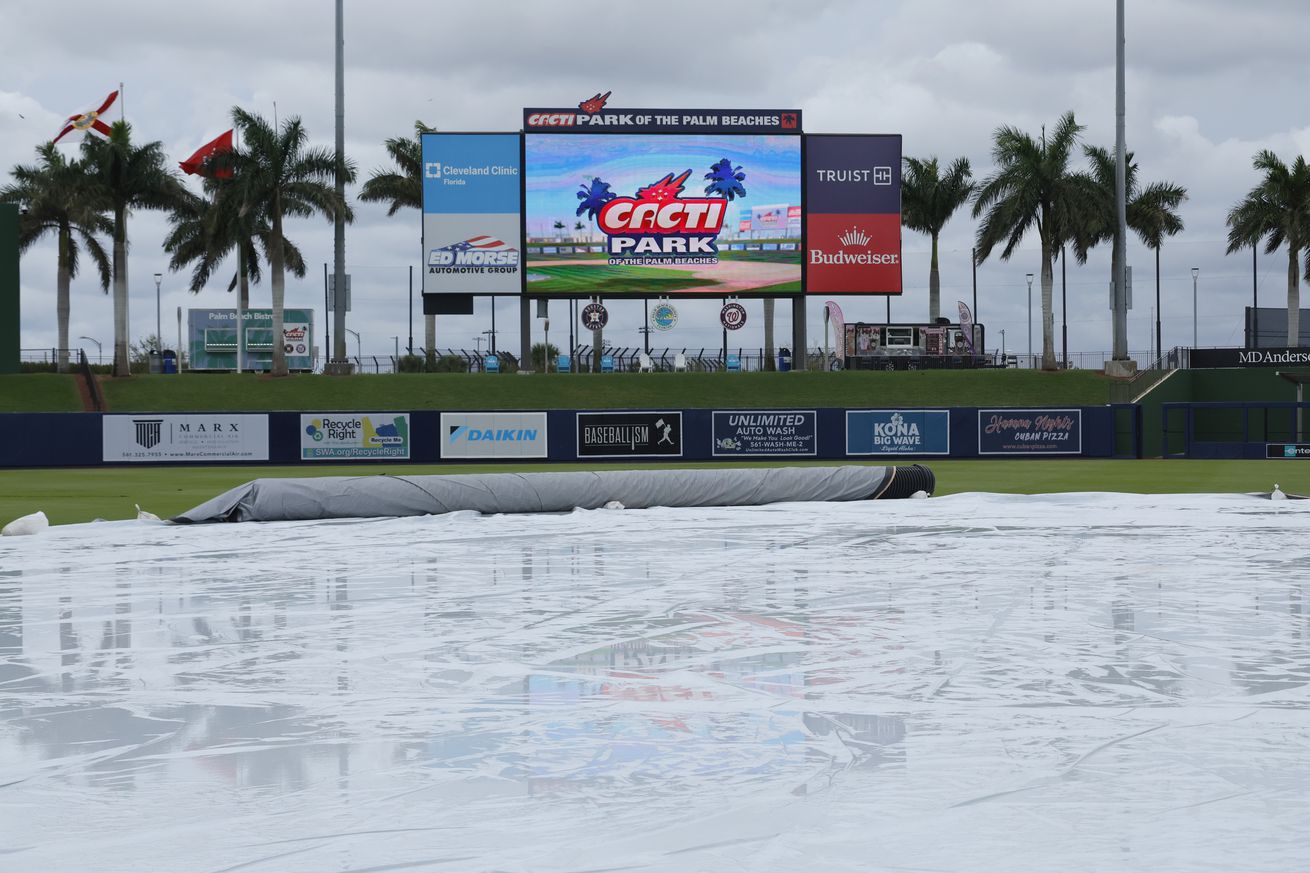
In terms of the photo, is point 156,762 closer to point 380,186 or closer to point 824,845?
point 824,845

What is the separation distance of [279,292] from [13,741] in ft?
167

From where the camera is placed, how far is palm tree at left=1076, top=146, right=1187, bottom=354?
54938 mm

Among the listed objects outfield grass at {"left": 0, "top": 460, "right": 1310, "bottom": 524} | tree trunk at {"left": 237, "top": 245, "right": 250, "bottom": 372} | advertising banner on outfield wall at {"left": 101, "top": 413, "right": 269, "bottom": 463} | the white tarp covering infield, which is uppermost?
tree trunk at {"left": 237, "top": 245, "right": 250, "bottom": 372}

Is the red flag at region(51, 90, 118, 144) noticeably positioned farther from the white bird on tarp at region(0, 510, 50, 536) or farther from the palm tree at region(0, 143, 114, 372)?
the white bird on tarp at region(0, 510, 50, 536)

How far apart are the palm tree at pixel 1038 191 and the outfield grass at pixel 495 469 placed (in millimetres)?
17183

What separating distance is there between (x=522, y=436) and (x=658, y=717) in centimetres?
3363

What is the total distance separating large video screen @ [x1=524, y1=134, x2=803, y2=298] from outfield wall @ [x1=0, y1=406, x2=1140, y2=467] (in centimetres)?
1054

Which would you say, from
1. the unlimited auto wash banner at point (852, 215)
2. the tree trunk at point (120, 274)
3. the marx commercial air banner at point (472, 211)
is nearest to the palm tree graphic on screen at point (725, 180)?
the unlimited auto wash banner at point (852, 215)

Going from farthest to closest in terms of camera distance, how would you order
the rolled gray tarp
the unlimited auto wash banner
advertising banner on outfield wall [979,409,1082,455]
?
the unlimited auto wash banner, advertising banner on outfield wall [979,409,1082,455], the rolled gray tarp

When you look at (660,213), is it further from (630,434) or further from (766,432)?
(630,434)

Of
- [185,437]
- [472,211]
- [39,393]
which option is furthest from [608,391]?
[39,393]

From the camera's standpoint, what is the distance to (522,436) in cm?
3978

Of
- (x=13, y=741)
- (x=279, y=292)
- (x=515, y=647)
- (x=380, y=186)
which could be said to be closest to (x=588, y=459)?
(x=279, y=292)

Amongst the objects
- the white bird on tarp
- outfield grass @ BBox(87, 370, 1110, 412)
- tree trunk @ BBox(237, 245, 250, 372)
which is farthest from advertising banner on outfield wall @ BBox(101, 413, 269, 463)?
the white bird on tarp
